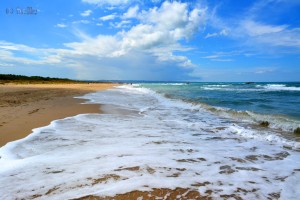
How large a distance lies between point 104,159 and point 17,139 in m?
2.65

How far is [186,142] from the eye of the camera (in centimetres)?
612

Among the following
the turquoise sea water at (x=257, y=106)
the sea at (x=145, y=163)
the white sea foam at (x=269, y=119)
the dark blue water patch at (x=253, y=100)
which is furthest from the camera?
the dark blue water patch at (x=253, y=100)

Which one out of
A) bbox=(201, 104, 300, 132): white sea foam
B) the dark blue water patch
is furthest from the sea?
the dark blue water patch

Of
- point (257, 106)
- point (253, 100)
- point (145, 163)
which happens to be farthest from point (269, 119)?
point (253, 100)

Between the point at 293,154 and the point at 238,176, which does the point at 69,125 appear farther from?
the point at 293,154

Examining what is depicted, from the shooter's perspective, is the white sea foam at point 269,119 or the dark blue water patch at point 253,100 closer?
the white sea foam at point 269,119

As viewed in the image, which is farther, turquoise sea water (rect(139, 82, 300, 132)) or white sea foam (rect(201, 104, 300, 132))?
turquoise sea water (rect(139, 82, 300, 132))

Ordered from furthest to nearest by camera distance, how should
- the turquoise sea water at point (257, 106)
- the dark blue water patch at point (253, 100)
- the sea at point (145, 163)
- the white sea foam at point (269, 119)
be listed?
the dark blue water patch at point (253, 100)
the turquoise sea water at point (257, 106)
the white sea foam at point (269, 119)
the sea at point (145, 163)

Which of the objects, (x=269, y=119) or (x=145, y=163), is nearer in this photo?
(x=145, y=163)

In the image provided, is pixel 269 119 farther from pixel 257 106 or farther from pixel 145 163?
pixel 145 163

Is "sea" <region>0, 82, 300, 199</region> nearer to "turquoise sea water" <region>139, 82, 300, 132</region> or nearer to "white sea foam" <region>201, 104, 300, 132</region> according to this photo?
"white sea foam" <region>201, 104, 300, 132</region>

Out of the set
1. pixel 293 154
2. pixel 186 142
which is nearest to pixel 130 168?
pixel 186 142

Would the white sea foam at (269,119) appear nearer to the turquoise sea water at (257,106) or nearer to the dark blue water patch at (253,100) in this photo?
the turquoise sea water at (257,106)

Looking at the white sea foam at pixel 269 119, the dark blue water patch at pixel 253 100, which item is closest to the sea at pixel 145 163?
the white sea foam at pixel 269 119
